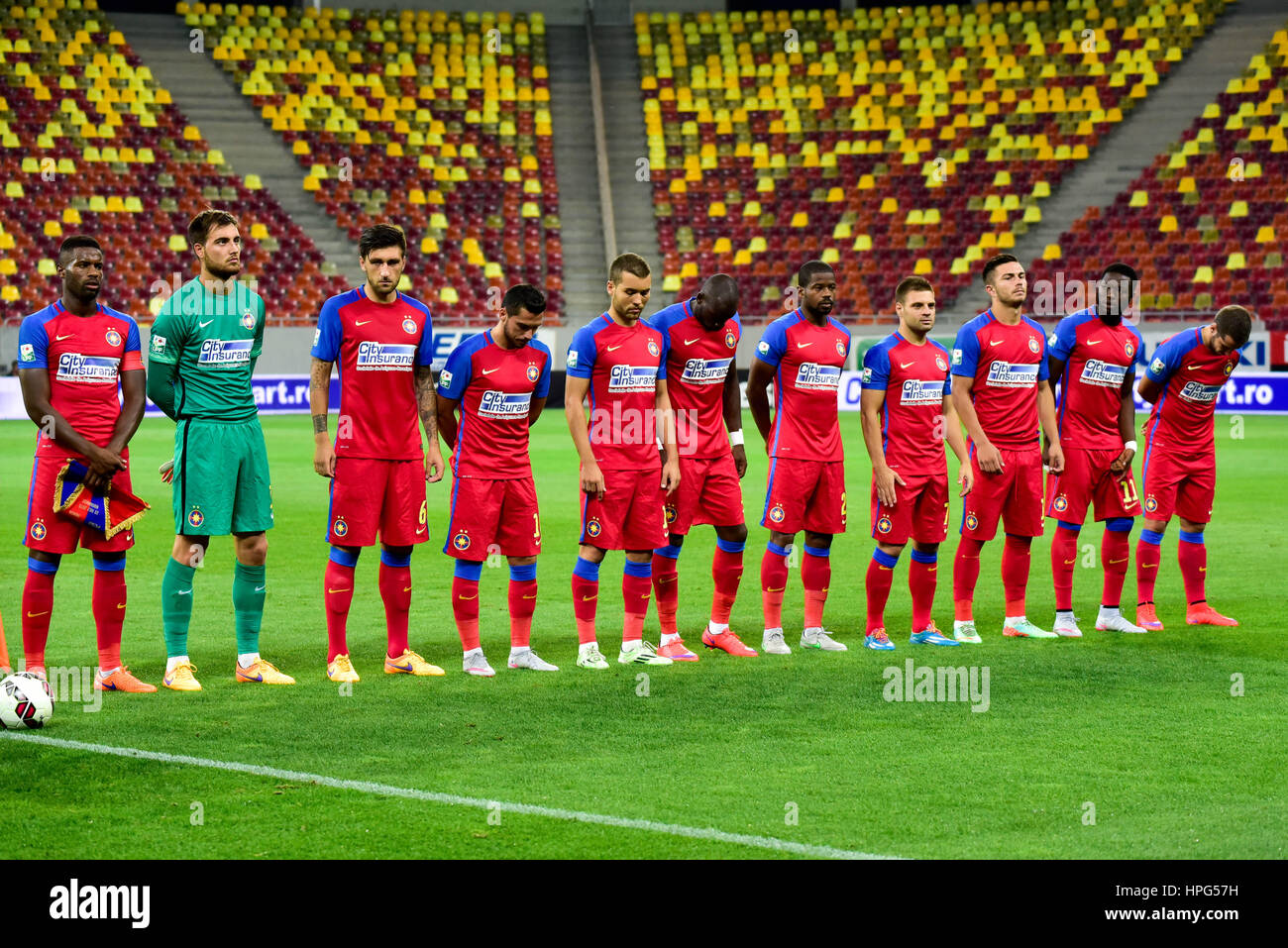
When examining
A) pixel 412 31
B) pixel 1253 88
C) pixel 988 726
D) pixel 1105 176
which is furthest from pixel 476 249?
pixel 988 726

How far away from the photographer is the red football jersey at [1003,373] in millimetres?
8992

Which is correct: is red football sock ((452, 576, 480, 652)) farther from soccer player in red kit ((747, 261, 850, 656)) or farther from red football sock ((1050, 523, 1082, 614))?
red football sock ((1050, 523, 1082, 614))

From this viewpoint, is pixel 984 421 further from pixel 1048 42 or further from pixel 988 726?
pixel 1048 42

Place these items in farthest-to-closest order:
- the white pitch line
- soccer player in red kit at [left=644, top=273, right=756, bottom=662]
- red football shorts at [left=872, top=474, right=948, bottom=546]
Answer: red football shorts at [left=872, top=474, right=948, bottom=546], soccer player in red kit at [left=644, top=273, right=756, bottom=662], the white pitch line

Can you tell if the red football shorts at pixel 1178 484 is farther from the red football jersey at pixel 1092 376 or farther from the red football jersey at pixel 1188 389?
the red football jersey at pixel 1092 376

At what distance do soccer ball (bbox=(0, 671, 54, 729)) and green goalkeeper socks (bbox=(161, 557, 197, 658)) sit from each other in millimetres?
964

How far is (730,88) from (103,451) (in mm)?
33523

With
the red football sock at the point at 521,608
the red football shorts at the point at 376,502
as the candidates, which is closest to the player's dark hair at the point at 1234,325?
the red football sock at the point at 521,608

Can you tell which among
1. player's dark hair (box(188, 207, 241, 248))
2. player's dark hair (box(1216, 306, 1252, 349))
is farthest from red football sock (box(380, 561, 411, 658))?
player's dark hair (box(1216, 306, 1252, 349))

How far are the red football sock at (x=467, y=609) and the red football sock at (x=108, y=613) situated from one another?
1.64m

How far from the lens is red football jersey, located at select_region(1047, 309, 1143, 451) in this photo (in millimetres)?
9320

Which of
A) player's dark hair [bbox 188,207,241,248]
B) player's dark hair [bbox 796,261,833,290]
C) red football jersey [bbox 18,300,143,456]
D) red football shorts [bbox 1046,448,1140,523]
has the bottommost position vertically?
red football shorts [bbox 1046,448,1140,523]
